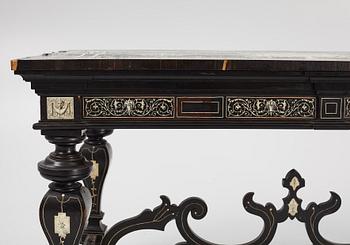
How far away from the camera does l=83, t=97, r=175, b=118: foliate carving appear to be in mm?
1933

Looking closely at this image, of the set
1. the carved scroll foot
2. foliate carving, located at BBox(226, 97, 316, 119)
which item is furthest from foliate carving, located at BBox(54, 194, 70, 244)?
foliate carving, located at BBox(226, 97, 316, 119)

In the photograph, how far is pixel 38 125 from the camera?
6.30 ft

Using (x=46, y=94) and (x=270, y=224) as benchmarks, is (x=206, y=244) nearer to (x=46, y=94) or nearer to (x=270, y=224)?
(x=270, y=224)

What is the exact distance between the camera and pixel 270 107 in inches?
76.6

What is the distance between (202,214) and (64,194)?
577 mm

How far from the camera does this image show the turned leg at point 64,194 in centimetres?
194

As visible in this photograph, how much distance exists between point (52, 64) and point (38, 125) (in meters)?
0.19

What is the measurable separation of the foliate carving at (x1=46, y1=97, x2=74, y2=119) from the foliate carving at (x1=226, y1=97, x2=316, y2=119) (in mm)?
457

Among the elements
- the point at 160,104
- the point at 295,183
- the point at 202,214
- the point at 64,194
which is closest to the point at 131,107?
the point at 160,104

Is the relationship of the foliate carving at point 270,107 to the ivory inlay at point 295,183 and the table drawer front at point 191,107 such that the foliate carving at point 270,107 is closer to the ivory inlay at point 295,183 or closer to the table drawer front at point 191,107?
the table drawer front at point 191,107

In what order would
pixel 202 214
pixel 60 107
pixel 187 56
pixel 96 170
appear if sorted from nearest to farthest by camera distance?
pixel 60 107
pixel 187 56
pixel 202 214
pixel 96 170

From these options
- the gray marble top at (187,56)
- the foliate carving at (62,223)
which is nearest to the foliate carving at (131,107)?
the gray marble top at (187,56)

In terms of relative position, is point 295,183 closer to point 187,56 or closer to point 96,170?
point 187,56

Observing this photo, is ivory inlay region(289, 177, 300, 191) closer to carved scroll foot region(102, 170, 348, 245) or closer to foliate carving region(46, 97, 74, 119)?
carved scroll foot region(102, 170, 348, 245)
